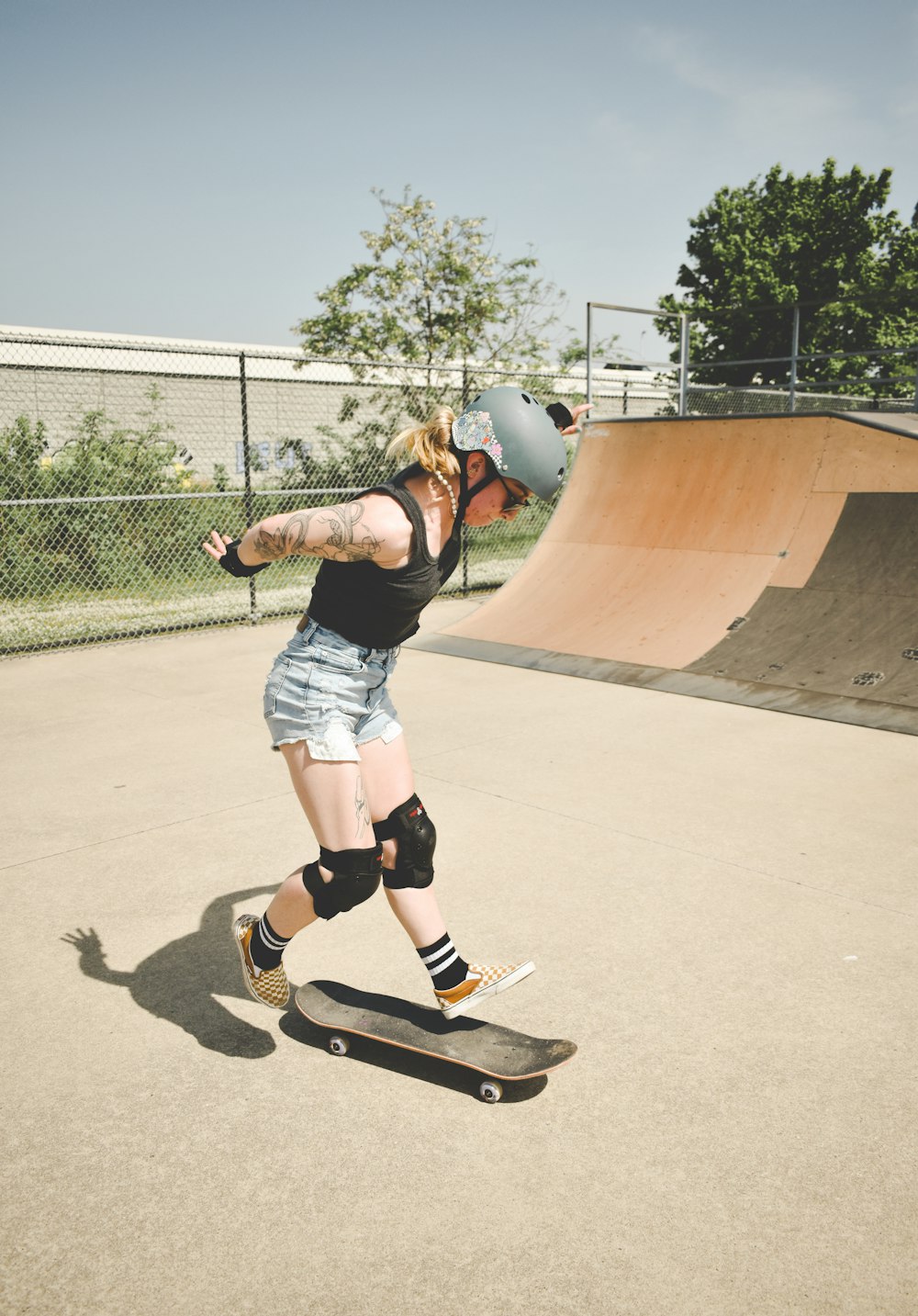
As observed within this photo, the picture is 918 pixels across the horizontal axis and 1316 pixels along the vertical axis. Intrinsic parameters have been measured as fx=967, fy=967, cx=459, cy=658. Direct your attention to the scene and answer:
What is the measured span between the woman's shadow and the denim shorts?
38.9 inches

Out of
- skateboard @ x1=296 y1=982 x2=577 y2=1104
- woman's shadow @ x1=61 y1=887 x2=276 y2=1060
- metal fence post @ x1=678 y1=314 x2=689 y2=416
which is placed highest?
metal fence post @ x1=678 y1=314 x2=689 y2=416

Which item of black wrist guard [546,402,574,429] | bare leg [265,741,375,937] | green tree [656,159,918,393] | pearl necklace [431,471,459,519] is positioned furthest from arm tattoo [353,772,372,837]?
green tree [656,159,918,393]

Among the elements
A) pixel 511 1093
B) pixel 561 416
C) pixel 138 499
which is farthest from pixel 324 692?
pixel 138 499

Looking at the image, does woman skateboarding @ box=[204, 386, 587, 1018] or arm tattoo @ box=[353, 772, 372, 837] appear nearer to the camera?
woman skateboarding @ box=[204, 386, 587, 1018]

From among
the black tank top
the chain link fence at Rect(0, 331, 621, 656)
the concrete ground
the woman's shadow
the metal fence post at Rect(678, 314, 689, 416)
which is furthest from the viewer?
the metal fence post at Rect(678, 314, 689, 416)

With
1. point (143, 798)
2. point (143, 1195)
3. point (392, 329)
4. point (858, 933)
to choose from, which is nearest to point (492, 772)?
point (143, 798)

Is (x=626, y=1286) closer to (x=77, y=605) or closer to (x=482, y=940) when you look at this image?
(x=482, y=940)

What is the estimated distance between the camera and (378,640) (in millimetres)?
2715

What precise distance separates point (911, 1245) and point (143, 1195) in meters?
1.74

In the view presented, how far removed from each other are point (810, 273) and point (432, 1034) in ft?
126

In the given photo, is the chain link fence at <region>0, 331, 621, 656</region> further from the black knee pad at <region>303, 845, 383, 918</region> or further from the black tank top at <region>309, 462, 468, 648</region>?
the black knee pad at <region>303, 845, 383, 918</region>

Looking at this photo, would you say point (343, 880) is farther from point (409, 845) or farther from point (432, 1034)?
point (432, 1034)

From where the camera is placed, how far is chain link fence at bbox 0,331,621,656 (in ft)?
32.8

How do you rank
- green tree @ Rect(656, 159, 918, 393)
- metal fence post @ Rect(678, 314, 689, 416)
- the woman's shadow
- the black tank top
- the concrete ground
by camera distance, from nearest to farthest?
the concrete ground → the black tank top → the woman's shadow → metal fence post @ Rect(678, 314, 689, 416) → green tree @ Rect(656, 159, 918, 393)
